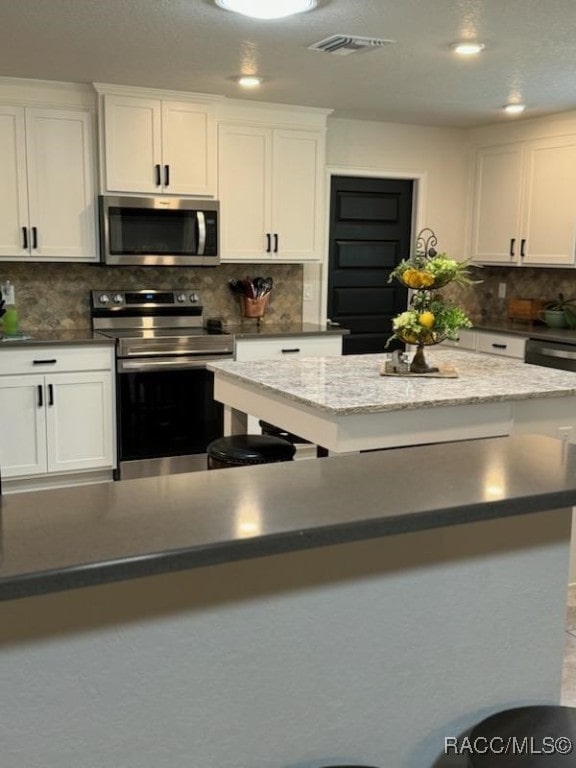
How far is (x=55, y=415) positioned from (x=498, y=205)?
11.6ft

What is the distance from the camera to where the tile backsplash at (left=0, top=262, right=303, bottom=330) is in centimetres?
495

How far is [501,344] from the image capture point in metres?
5.47

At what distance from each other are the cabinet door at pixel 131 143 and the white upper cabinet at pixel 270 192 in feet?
1.52

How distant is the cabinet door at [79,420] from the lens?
4531mm

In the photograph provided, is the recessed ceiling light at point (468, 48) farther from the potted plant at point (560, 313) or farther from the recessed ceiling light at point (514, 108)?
the potted plant at point (560, 313)

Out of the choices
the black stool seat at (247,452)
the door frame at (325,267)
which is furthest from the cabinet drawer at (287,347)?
the black stool seat at (247,452)

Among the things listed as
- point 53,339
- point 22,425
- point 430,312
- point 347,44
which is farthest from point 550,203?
point 22,425

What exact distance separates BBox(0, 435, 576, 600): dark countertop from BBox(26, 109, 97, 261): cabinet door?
3.61m

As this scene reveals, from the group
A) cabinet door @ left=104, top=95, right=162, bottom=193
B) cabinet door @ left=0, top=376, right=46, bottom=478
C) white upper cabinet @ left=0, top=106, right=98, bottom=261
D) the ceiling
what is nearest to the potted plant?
the ceiling

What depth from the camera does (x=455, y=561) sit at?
54.1 inches

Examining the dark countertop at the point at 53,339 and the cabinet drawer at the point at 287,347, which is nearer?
the dark countertop at the point at 53,339

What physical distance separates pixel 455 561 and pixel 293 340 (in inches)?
150

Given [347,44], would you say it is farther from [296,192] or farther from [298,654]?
[298,654]

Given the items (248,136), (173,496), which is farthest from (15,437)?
(173,496)
